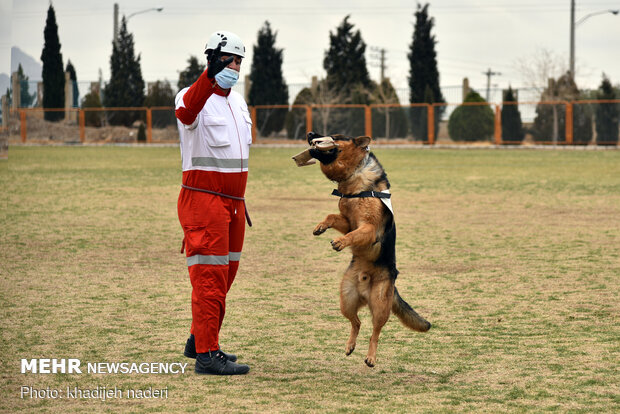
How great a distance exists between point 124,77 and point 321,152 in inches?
2245

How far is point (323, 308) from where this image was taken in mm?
8438

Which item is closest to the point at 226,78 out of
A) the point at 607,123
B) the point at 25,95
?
the point at 607,123

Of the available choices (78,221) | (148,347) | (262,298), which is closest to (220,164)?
(148,347)

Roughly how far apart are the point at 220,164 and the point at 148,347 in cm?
167

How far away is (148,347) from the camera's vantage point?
6.87 meters

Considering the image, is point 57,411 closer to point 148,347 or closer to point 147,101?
point 148,347

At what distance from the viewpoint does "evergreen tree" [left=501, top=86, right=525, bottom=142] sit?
150ft

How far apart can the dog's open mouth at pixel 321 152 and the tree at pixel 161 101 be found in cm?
4871

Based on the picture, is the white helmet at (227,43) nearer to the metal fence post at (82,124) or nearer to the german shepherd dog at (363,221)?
the german shepherd dog at (363,221)

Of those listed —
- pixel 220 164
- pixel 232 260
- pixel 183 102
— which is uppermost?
pixel 183 102

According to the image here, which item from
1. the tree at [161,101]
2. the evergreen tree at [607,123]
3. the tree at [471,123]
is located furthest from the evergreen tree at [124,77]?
the evergreen tree at [607,123]

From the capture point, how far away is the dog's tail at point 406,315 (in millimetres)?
6340

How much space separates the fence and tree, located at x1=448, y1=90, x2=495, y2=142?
52mm

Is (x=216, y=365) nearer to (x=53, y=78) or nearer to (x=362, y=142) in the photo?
(x=362, y=142)
